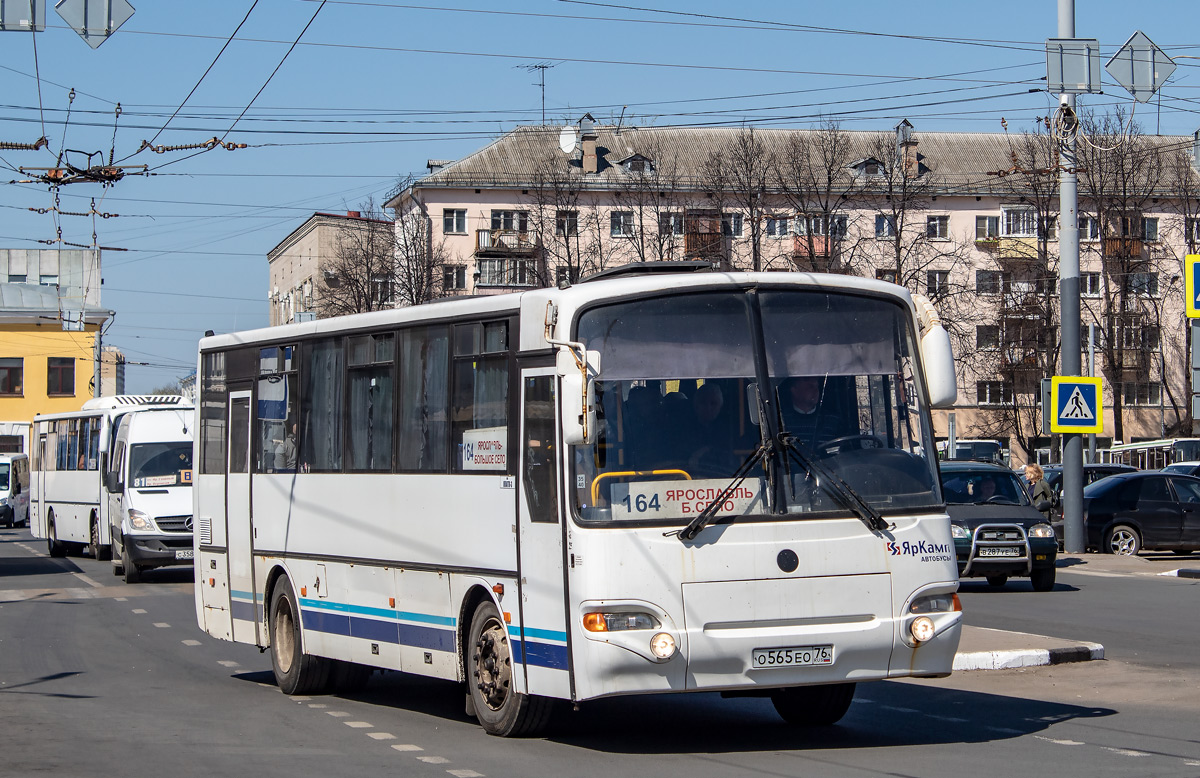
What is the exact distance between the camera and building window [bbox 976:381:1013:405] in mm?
73312

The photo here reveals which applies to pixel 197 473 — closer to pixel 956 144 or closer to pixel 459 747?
pixel 459 747

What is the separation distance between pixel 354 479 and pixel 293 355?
5.49 feet

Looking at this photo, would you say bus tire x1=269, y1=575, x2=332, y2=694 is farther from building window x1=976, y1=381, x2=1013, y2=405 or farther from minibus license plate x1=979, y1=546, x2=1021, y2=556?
building window x1=976, y1=381, x2=1013, y2=405

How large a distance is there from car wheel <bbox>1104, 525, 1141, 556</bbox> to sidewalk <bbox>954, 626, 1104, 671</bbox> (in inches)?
633

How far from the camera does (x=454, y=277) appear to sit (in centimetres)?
7781

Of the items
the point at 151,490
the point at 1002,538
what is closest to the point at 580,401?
the point at 1002,538

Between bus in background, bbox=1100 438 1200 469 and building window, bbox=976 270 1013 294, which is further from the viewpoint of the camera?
building window, bbox=976 270 1013 294

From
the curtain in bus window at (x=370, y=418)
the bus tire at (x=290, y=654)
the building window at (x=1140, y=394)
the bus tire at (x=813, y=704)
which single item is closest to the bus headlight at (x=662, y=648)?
the bus tire at (x=813, y=704)

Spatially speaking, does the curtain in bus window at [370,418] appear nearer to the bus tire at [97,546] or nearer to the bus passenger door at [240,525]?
the bus passenger door at [240,525]

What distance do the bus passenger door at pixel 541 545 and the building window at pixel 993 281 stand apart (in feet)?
205

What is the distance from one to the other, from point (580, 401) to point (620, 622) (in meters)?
1.23

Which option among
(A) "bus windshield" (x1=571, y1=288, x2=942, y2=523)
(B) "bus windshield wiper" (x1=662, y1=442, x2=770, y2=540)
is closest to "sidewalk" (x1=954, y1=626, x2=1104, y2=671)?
(A) "bus windshield" (x1=571, y1=288, x2=942, y2=523)

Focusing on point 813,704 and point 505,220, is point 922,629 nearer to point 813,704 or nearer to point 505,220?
point 813,704

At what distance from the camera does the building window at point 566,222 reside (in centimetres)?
7006
